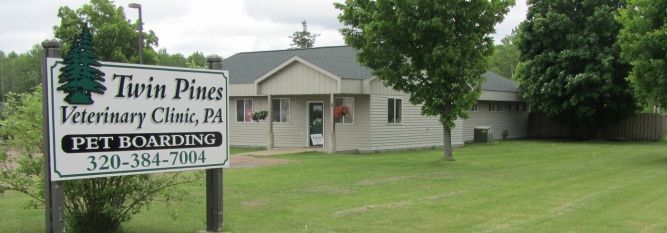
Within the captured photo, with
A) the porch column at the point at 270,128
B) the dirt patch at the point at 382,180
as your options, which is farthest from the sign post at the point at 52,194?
the porch column at the point at 270,128

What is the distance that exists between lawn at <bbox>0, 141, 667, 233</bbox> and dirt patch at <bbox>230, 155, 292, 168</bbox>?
1.05 meters

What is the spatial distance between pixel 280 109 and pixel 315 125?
1673 mm

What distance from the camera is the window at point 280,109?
2433 cm

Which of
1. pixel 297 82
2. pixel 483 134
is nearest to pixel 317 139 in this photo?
pixel 297 82

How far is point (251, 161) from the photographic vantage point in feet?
60.1

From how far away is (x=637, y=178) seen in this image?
13727mm

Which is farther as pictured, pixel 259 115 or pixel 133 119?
pixel 259 115

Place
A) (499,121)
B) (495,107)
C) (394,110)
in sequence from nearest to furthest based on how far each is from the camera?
(394,110) < (495,107) < (499,121)

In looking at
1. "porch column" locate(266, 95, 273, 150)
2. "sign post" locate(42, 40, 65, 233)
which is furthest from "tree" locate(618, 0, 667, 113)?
"sign post" locate(42, 40, 65, 233)

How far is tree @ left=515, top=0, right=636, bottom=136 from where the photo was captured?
28219 millimetres

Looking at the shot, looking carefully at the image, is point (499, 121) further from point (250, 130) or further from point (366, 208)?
point (366, 208)

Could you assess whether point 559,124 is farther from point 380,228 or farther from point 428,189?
point 380,228

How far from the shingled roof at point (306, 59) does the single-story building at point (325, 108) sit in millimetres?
42

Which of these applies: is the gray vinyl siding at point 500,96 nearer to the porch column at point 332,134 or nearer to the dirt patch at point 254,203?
the porch column at point 332,134
